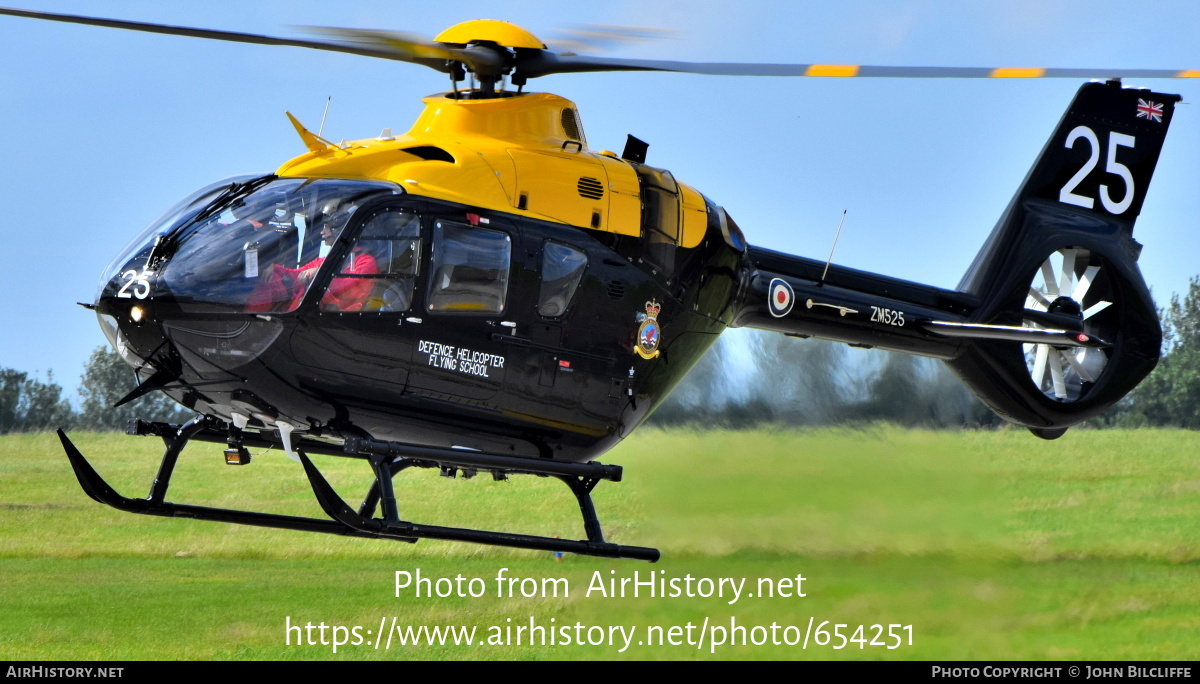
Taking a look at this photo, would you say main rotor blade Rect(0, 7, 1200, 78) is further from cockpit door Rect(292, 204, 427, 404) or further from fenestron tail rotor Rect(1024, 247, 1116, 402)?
fenestron tail rotor Rect(1024, 247, 1116, 402)

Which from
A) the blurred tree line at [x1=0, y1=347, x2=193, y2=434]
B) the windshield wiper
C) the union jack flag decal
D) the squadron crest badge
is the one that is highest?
the union jack flag decal

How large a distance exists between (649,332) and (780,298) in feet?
5.58

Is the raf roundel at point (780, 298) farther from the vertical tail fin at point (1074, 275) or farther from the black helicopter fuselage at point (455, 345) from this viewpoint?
the vertical tail fin at point (1074, 275)

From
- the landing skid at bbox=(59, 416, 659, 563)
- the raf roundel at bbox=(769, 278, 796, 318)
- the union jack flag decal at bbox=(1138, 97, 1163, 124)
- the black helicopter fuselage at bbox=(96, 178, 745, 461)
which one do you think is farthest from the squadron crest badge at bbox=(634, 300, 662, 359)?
the union jack flag decal at bbox=(1138, 97, 1163, 124)

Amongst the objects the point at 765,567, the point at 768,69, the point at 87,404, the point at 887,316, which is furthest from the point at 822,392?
the point at 87,404

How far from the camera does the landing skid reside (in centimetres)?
917

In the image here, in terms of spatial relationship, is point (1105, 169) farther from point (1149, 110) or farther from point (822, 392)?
point (822, 392)

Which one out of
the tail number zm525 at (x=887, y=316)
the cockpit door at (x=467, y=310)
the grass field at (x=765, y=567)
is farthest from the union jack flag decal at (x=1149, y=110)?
the cockpit door at (x=467, y=310)

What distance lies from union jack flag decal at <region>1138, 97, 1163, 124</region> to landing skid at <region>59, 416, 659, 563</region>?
7339mm

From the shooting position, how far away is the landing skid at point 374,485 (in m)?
9.17

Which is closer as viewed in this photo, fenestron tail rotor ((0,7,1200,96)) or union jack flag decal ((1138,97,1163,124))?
fenestron tail rotor ((0,7,1200,96))

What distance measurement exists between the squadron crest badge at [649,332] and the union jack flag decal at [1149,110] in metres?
6.33
